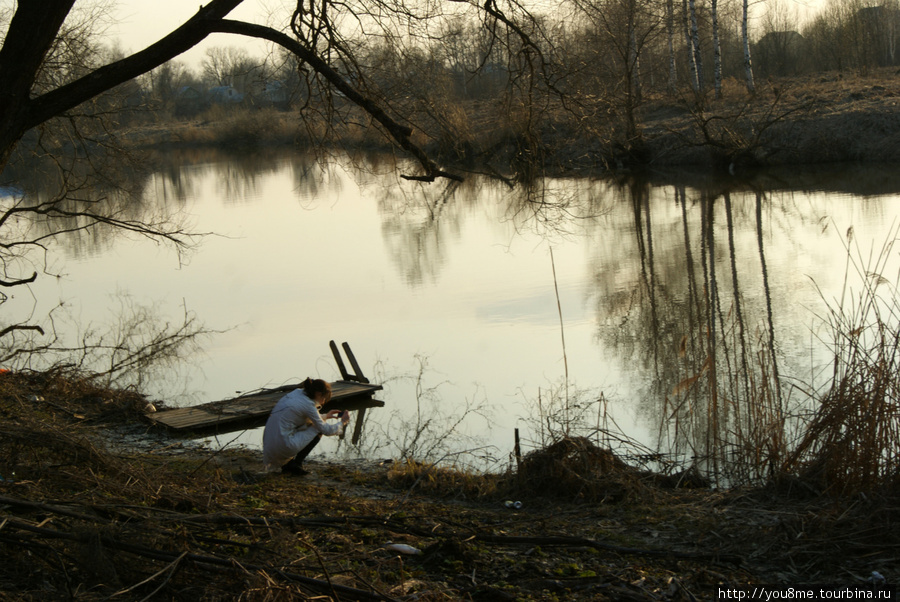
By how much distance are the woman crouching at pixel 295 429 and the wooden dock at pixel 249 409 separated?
1.50 meters

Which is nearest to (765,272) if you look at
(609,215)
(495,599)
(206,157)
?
(609,215)

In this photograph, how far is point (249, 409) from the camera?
9242 mm

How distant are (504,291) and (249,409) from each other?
6475mm

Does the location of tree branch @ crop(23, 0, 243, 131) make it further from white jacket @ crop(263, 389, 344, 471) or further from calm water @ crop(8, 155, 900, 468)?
white jacket @ crop(263, 389, 344, 471)

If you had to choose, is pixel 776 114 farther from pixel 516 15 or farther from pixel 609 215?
Answer: pixel 516 15

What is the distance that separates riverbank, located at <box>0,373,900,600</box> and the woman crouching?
935 millimetres

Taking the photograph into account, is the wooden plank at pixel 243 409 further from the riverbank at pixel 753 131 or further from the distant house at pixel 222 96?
the distant house at pixel 222 96

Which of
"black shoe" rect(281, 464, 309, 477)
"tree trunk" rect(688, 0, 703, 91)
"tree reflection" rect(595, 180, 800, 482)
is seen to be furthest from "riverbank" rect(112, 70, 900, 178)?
"black shoe" rect(281, 464, 309, 477)

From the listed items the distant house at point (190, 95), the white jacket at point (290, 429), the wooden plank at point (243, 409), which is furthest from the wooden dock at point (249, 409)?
the distant house at point (190, 95)

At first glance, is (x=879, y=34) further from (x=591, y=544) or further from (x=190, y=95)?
(x=190, y=95)

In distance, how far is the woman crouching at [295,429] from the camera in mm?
7160

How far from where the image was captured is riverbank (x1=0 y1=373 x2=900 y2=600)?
3549mm

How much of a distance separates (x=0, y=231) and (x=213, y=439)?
11965mm

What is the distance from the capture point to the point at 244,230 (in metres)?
24.9
